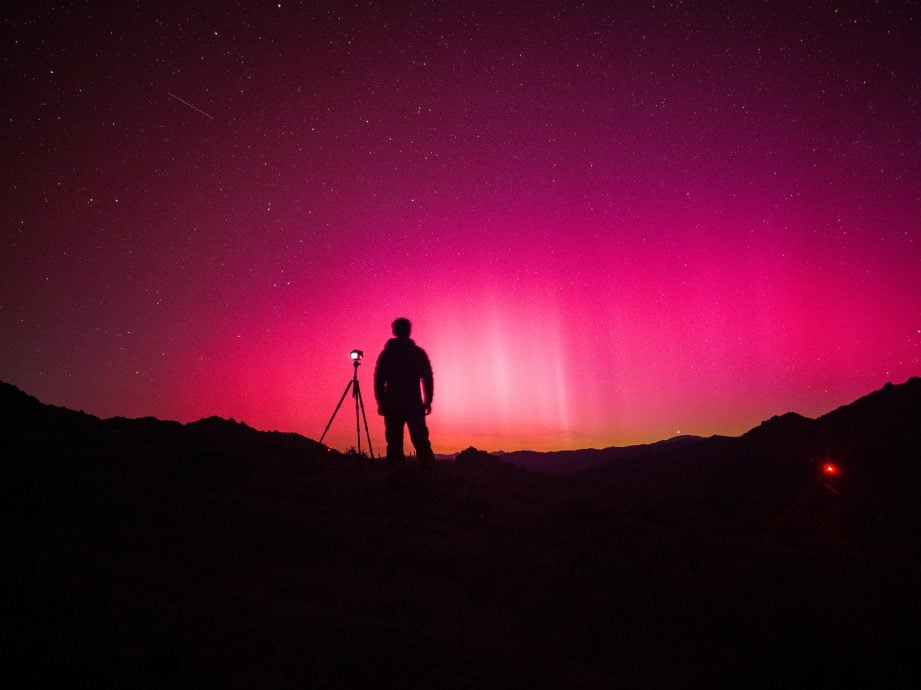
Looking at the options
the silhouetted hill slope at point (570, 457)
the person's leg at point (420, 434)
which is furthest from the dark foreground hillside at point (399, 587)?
the silhouetted hill slope at point (570, 457)

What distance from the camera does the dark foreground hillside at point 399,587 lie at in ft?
8.98

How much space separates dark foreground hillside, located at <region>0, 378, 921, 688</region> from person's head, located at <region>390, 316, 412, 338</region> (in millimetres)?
2730

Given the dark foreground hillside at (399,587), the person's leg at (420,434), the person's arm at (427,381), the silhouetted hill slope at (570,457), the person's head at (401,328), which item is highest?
the person's head at (401,328)

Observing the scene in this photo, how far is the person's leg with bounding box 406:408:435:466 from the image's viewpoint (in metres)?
8.96

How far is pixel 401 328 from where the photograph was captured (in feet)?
Answer: 29.8

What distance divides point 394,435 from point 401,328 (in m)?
2.01

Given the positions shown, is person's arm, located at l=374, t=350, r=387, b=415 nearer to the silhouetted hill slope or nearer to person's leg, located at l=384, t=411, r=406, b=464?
person's leg, located at l=384, t=411, r=406, b=464

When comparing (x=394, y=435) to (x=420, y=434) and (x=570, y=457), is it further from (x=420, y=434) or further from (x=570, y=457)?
(x=570, y=457)

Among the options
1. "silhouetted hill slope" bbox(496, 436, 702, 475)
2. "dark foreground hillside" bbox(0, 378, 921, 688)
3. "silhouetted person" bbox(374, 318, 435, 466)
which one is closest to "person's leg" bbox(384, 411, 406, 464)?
"silhouetted person" bbox(374, 318, 435, 466)

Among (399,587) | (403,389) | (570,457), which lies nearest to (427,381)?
(403,389)

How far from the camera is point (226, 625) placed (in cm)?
300

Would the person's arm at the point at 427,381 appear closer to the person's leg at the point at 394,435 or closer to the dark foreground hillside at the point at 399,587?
the person's leg at the point at 394,435

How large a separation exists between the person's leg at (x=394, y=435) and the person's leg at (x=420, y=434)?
0.17 metres

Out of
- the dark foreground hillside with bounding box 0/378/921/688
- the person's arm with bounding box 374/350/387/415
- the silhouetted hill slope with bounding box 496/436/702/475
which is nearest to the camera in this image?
the dark foreground hillside with bounding box 0/378/921/688
